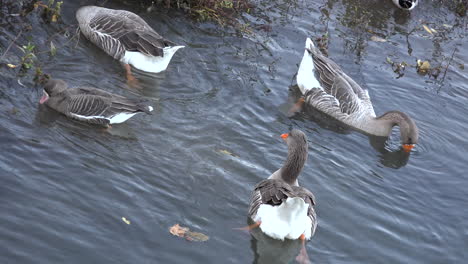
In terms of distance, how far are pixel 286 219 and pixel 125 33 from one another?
543 cm

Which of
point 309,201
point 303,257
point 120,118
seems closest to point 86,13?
point 120,118

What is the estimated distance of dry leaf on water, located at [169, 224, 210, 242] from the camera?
25.0ft

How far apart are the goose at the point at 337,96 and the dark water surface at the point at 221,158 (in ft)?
0.85

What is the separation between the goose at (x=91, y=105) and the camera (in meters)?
9.66

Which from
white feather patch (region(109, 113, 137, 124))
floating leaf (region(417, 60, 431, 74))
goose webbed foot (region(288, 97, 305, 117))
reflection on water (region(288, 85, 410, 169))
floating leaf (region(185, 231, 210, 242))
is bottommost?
reflection on water (region(288, 85, 410, 169))

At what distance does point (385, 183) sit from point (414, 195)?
478 mm

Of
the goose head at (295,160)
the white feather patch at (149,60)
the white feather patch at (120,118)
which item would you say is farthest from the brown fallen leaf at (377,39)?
the white feather patch at (120,118)

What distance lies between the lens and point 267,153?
998 centimetres

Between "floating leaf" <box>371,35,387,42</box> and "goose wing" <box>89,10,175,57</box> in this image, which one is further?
"floating leaf" <box>371,35,387,42</box>

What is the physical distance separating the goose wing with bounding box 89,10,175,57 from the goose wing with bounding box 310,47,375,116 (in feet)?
9.03

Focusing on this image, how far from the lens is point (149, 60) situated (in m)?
11.4

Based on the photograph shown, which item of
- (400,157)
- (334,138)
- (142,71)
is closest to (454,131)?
(400,157)

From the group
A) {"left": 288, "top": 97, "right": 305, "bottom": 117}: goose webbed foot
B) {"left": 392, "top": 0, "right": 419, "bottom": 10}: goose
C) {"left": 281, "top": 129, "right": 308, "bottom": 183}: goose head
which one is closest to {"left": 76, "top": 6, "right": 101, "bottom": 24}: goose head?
{"left": 288, "top": 97, "right": 305, "bottom": 117}: goose webbed foot

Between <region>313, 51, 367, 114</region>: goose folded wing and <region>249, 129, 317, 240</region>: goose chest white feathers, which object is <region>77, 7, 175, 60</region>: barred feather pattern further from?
<region>249, 129, 317, 240</region>: goose chest white feathers
